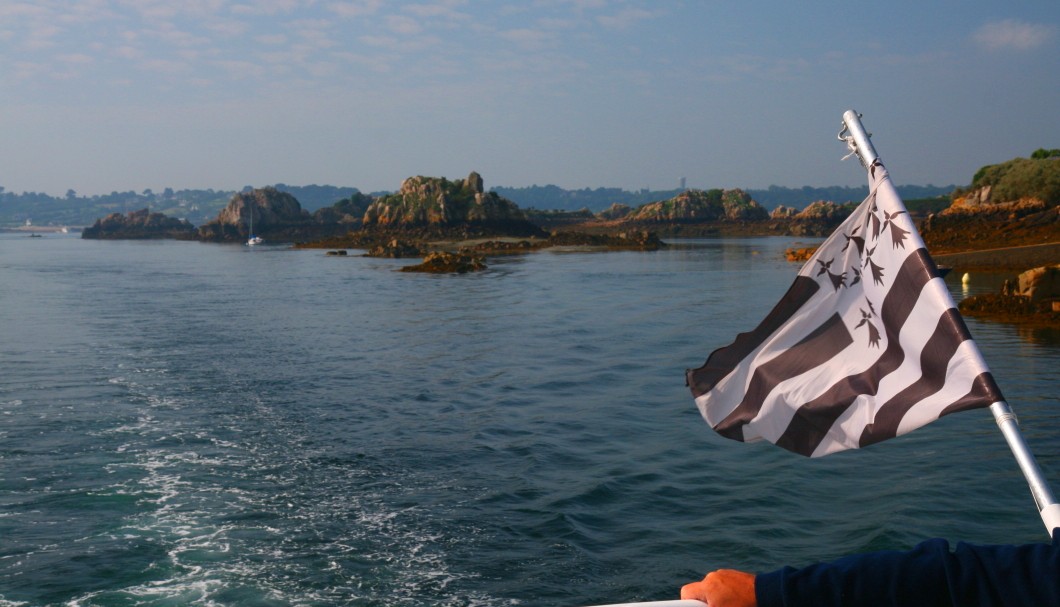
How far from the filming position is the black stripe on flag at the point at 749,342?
557cm

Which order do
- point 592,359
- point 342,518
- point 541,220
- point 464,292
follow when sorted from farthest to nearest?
1. point 541,220
2. point 464,292
3. point 592,359
4. point 342,518

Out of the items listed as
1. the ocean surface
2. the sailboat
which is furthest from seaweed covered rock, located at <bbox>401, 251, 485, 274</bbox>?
the sailboat

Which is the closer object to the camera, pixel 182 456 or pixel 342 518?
pixel 342 518

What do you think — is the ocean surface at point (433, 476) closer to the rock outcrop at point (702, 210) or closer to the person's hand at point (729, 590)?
the person's hand at point (729, 590)

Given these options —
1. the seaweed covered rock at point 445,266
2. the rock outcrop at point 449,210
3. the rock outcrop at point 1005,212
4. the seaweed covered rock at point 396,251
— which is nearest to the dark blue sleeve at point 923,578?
the rock outcrop at point 1005,212

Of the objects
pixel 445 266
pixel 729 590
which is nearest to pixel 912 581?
pixel 729 590

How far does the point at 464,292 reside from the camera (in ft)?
148

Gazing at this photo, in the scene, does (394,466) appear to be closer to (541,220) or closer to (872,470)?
(872,470)

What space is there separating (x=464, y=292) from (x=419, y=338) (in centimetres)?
1689

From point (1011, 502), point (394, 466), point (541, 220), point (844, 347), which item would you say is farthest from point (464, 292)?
point (541, 220)

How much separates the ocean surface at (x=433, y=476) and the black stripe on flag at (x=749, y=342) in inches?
146

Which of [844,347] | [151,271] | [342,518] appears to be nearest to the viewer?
[844,347]

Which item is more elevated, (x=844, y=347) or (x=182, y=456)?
(x=844, y=347)

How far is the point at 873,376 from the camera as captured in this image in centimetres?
486
